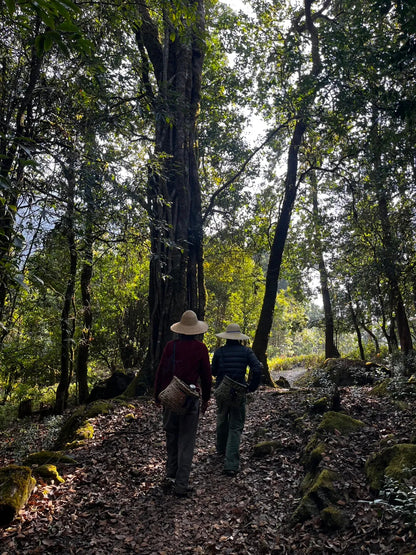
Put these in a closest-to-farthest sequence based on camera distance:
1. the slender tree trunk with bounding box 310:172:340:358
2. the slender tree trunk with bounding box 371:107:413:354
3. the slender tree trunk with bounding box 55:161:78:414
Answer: the slender tree trunk with bounding box 55:161:78:414
the slender tree trunk with bounding box 371:107:413:354
the slender tree trunk with bounding box 310:172:340:358

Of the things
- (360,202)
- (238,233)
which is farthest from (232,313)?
(360,202)

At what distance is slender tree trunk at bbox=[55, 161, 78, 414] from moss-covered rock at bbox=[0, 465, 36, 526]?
1742 millimetres

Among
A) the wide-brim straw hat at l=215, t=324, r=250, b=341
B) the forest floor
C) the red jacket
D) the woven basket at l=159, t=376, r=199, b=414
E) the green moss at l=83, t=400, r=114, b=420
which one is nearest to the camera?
the forest floor

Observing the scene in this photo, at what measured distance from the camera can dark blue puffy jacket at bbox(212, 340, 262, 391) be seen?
18.4 ft

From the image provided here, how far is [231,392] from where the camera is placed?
220 inches

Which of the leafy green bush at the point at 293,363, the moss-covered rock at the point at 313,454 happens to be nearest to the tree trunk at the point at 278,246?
the moss-covered rock at the point at 313,454

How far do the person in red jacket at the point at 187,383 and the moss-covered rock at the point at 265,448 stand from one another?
1487 mm

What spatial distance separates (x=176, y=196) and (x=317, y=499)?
8288 millimetres

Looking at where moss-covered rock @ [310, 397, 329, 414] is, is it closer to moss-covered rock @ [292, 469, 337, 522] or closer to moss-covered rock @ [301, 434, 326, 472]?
moss-covered rock @ [301, 434, 326, 472]

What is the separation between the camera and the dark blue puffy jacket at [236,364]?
5.62 metres

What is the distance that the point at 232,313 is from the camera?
83.8 feet

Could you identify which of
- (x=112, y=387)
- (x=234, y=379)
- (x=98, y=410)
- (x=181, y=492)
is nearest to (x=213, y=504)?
(x=181, y=492)

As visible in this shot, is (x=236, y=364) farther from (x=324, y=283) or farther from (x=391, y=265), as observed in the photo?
(x=324, y=283)

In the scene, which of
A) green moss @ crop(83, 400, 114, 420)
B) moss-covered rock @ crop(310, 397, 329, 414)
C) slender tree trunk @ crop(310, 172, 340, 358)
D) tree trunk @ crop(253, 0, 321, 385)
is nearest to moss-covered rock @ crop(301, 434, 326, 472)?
moss-covered rock @ crop(310, 397, 329, 414)
